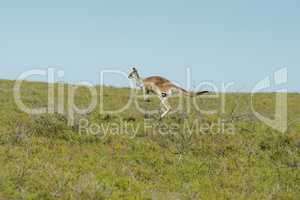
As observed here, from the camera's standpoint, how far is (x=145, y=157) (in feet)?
47.8

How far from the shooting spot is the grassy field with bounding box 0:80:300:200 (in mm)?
11562

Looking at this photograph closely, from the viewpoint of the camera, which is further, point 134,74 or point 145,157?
point 134,74

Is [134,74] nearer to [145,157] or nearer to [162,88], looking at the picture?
[162,88]

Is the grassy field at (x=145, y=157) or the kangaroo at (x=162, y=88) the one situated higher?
the kangaroo at (x=162, y=88)

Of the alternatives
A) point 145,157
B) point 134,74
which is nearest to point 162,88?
point 134,74

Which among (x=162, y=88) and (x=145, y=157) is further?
(x=162, y=88)

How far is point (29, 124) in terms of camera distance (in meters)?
16.5

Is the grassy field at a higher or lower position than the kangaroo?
lower

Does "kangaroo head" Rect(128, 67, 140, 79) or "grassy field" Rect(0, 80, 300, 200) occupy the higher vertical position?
"kangaroo head" Rect(128, 67, 140, 79)

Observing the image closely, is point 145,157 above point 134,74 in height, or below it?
below

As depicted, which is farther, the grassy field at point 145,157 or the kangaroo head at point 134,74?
the kangaroo head at point 134,74

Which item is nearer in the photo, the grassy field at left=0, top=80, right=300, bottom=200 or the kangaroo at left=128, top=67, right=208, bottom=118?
the grassy field at left=0, top=80, right=300, bottom=200

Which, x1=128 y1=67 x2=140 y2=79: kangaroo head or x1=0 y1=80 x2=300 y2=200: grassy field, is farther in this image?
x1=128 y1=67 x2=140 y2=79: kangaroo head

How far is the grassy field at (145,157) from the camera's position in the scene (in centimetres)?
1156
